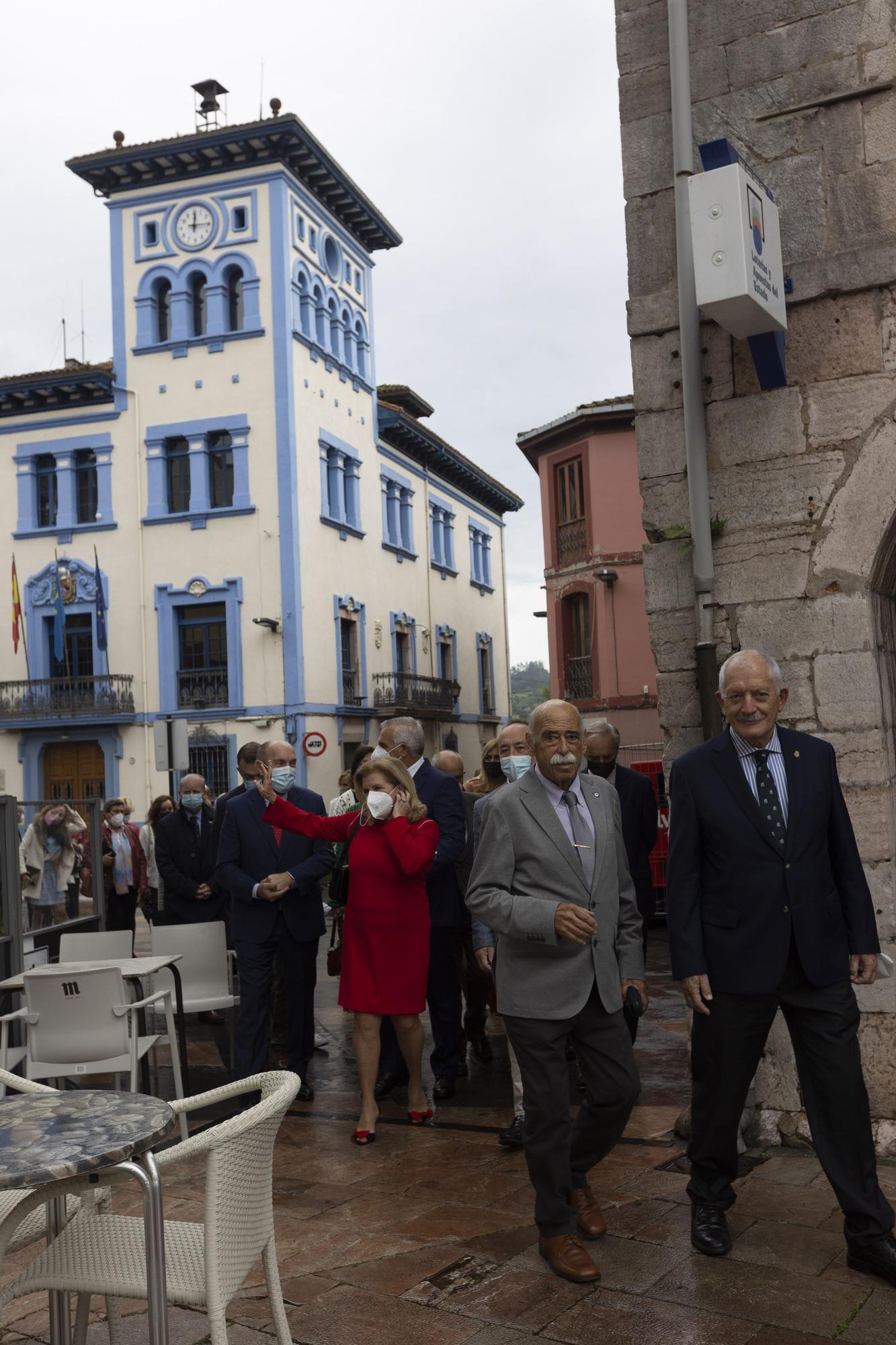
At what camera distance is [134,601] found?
26.4 meters

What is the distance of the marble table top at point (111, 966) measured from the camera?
5.40 metres

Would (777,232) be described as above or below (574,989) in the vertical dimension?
above

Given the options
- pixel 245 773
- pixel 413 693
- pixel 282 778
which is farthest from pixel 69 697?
pixel 282 778

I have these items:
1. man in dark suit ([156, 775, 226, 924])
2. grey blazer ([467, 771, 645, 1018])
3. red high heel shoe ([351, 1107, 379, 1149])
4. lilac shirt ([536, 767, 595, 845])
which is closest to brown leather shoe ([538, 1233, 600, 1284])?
grey blazer ([467, 771, 645, 1018])

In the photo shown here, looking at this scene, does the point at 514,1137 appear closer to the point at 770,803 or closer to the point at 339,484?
the point at 770,803

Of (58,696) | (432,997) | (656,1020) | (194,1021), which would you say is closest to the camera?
(432,997)

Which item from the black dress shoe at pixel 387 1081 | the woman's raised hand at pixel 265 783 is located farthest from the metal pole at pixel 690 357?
the black dress shoe at pixel 387 1081

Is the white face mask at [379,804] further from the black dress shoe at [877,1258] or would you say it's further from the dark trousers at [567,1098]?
the black dress shoe at [877,1258]

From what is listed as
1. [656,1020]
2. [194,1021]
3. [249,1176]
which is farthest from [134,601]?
[249,1176]

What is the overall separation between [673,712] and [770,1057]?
4.85 ft

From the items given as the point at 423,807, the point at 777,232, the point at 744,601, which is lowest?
the point at 423,807

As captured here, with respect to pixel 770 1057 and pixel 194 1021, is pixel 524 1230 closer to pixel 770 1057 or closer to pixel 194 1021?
pixel 770 1057

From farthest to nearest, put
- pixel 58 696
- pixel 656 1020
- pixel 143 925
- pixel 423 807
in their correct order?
pixel 58 696, pixel 143 925, pixel 656 1020, pixel 423 807

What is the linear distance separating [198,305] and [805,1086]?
82.3 ft
